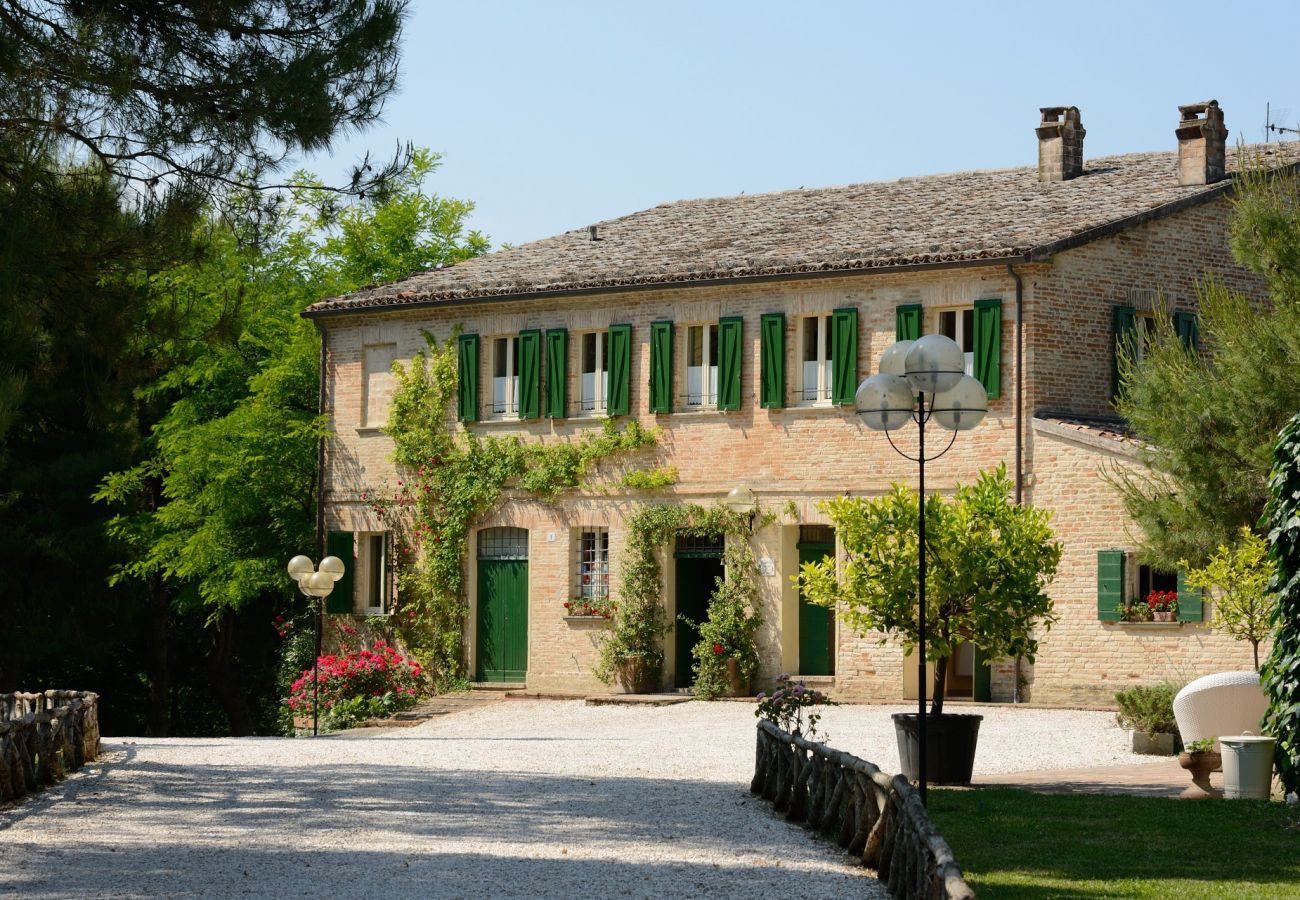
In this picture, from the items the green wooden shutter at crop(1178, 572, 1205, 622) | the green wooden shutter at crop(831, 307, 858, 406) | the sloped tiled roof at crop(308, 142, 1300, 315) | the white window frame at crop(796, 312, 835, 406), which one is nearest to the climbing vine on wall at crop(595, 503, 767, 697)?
the white window frame at crop(796, 312, 835, 406)

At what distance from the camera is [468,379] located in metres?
29.4

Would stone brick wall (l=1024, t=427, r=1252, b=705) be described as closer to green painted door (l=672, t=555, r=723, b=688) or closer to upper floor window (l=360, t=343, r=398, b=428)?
green painted door (l=672, t=555, r=723, b=688)

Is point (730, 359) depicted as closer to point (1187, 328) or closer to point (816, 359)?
point (816, 359)

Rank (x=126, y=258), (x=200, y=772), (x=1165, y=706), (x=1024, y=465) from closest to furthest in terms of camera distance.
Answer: (x=126, y=258) < (x=200, y=772) < (x=1165, y=706) < (x=1024, y=465)

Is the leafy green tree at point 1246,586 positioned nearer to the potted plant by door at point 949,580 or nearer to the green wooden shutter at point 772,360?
the potted plant by door at point 949,580

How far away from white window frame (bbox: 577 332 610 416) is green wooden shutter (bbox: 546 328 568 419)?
0.62 ft

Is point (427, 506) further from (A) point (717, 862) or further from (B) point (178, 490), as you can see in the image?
(A) point (717, 862)

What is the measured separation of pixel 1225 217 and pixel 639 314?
26.3 feet

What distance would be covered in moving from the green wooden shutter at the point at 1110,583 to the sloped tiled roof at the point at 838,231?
3.78 metres

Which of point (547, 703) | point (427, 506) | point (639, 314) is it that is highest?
point (639, 314)

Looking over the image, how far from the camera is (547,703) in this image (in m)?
27.2

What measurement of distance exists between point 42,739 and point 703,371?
1341cm

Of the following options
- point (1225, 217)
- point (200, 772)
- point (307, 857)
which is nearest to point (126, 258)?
point (200, 772)

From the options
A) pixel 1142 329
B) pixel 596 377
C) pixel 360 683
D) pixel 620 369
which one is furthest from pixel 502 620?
pixel 1142 329
